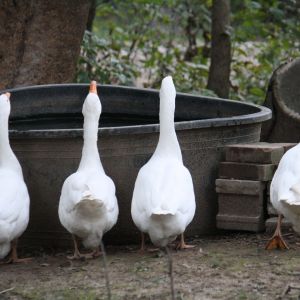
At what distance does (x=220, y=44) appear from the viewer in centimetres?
1014

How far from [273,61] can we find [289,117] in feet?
12.8

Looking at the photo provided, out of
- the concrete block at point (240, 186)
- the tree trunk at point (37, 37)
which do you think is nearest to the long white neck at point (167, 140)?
the concrete block at point (240, 186)

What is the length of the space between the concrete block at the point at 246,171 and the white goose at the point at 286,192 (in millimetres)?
277

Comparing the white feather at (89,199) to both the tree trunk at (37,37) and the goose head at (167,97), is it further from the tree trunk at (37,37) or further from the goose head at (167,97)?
the tree trunk at (37,37)

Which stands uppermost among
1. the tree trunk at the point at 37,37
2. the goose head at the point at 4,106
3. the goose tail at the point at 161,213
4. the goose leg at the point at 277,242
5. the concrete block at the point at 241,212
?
the tree trunk at the point at 37,37

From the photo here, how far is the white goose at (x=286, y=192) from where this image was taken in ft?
18.4

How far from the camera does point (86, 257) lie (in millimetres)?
6137

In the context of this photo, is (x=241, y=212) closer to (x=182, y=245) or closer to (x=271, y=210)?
(x=271, y=210)

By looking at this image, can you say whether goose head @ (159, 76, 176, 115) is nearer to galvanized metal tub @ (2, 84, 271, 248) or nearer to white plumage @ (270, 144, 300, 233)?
galvanized metal tub @ (2, 84, 271, 248)

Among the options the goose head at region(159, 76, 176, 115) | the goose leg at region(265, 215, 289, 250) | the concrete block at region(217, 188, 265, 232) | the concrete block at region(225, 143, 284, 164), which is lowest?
the goose leg at region(265, 215, 289, 250)

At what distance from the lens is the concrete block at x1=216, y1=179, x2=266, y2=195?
652cm

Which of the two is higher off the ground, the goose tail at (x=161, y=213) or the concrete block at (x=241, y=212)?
the goose tail at (x=161, y=213)

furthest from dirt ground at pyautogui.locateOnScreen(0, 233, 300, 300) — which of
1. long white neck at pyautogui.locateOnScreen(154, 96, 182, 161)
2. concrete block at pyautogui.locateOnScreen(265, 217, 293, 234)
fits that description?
long white neck at pyautogui.locateOnScreen(154, 96, 182, 161)

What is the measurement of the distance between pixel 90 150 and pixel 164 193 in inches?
27.4
